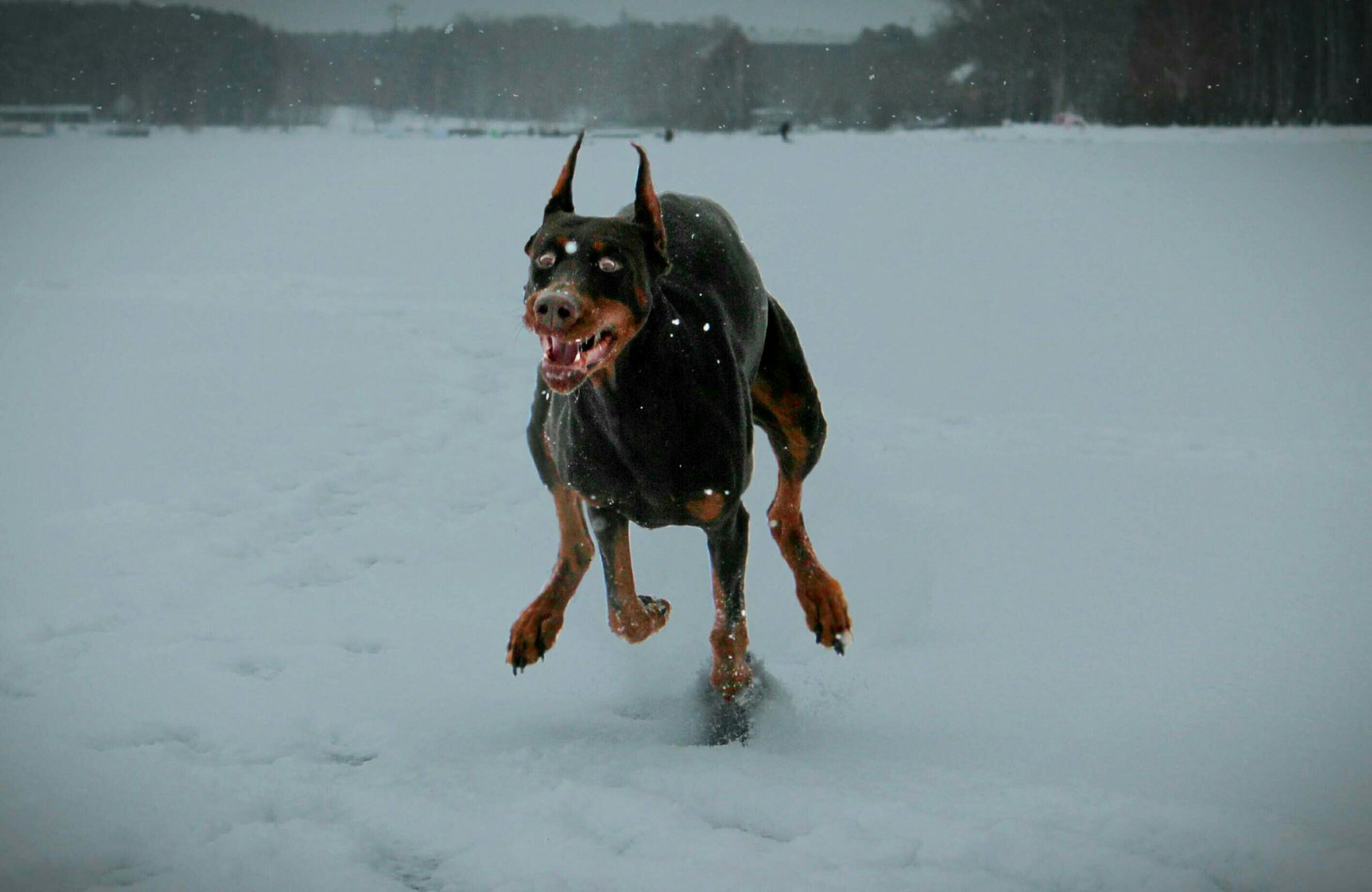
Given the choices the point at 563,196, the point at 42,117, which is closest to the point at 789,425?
the point at 563,196

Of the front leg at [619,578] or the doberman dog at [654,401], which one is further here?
the front leg at [619,578]

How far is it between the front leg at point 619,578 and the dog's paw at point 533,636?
0.73 feet

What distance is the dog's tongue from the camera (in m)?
2.79

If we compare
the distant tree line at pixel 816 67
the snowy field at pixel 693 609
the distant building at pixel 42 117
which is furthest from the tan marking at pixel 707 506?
the distant building at pixel 42 117

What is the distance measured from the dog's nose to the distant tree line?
91.4 ft

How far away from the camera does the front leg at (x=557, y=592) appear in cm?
371

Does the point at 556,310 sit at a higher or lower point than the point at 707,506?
higher

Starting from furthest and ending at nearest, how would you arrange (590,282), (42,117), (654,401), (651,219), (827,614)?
(42,117), (827,614), (654,401), (651,219), (590,282)

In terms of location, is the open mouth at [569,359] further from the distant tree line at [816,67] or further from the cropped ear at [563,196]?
the distant tree line at [816,67]

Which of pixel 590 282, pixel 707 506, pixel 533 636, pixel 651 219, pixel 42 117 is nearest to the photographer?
pixel 590 282

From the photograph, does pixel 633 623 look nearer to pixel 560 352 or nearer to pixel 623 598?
pixel 623 598

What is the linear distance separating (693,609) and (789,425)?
99 cm

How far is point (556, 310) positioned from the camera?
8.89 feet

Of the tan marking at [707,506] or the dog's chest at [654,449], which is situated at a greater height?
the dog's chest at [654,449]
